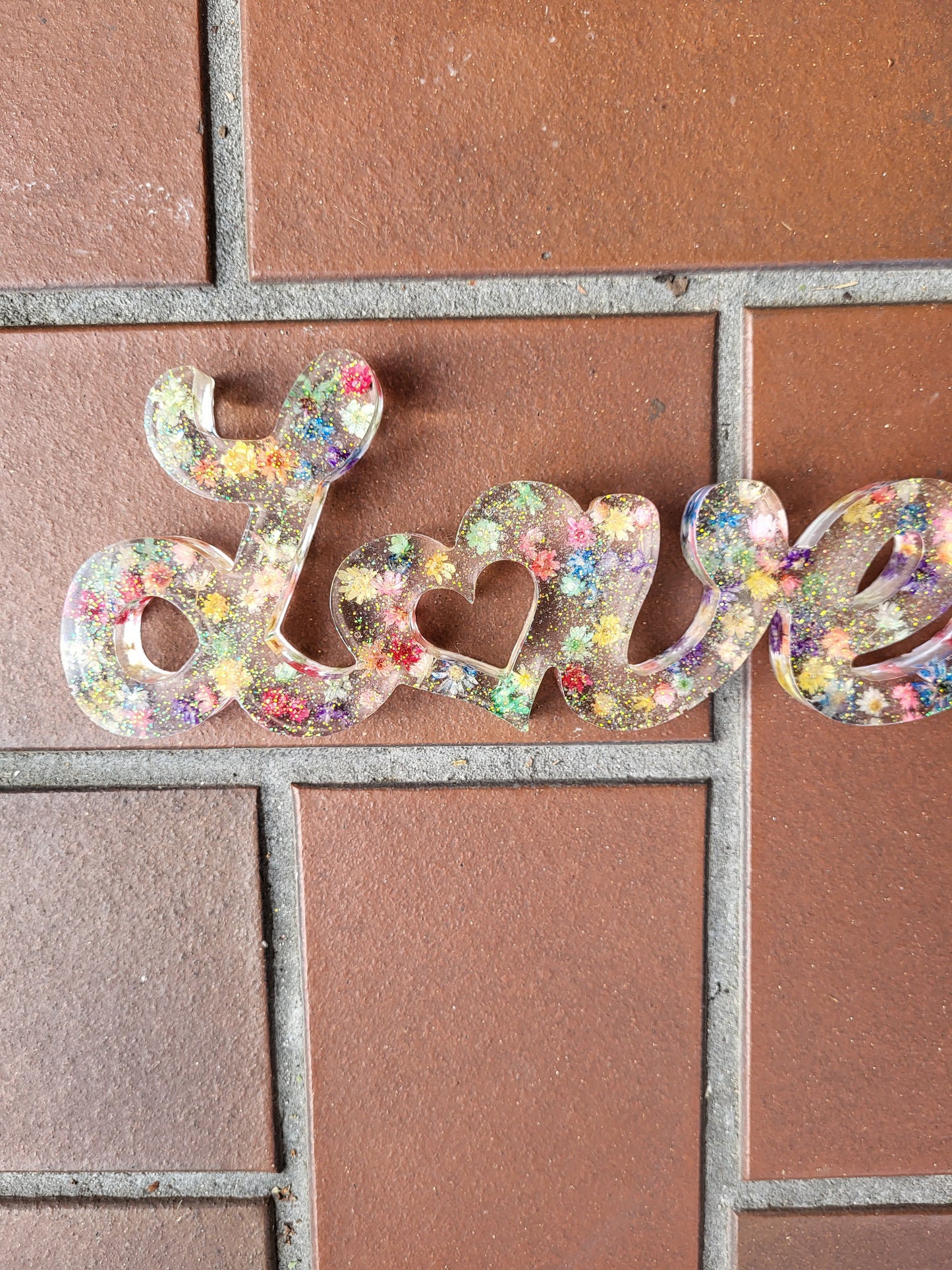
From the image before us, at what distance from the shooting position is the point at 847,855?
47 centimetres

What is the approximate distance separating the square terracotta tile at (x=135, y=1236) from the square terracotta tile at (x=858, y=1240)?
0.33 metres

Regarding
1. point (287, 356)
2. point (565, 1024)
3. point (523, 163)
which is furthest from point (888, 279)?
point (565, 1024)


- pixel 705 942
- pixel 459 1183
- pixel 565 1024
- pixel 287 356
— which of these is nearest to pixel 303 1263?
pixel 459 1183

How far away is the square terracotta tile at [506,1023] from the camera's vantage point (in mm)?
474

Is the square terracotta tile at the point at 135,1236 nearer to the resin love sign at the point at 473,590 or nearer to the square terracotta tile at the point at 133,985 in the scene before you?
the square terracotta tile at the point at 133,985

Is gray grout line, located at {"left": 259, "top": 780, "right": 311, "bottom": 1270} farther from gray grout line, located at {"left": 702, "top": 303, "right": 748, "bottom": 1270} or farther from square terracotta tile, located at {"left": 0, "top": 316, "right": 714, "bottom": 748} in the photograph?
gray grout line, located at {"left": 702, "top": 303, "right": 748, "bottom": 1270}


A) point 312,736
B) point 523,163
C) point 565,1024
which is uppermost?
point 523,163

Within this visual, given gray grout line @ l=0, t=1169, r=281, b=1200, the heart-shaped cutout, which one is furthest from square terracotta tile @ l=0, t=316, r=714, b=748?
gray grout line @ l=0, t=1169, r=281, b=1200

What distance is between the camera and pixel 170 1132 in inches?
19.3

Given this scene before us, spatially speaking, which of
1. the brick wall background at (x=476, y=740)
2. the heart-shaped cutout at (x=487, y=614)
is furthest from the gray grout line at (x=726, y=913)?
the heart-shaped cutout at (x=487, y=614)

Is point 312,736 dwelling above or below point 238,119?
below

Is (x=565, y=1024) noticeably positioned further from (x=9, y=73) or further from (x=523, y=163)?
(x=9, y=73)

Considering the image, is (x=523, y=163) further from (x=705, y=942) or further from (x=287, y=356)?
(x=705, y=942)

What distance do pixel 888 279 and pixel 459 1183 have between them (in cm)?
62
